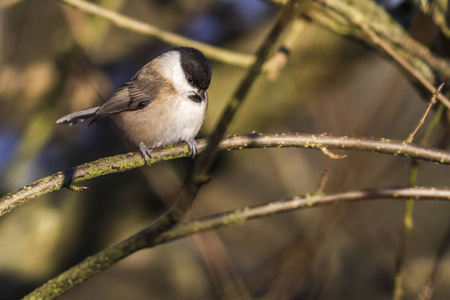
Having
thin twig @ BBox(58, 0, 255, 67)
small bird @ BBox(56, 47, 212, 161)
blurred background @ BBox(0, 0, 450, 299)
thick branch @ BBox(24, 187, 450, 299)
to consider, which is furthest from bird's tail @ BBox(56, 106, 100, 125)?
thick branch @ BBox(24, 187, 450, 299)

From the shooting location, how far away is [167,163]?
427 cm

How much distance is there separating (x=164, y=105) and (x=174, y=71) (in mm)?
316

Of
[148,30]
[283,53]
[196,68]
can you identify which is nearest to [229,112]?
[196,68]

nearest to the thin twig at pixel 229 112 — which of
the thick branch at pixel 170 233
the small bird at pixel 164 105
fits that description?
the thick branch at pixel 170 233

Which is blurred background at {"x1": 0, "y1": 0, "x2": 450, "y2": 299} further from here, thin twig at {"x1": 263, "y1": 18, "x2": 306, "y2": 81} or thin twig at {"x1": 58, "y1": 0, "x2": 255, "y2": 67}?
thin twig at {"x1": 58, "y1": 0, "x2": 255, "y2": 67}

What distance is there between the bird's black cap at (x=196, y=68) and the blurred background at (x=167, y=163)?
87 cm

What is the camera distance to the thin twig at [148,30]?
11.2 feet

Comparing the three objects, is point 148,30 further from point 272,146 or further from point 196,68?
point 272,146

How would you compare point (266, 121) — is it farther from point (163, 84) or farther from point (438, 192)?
point (438, 192)

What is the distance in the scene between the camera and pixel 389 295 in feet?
16.4

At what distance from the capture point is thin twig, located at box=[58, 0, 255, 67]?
3.41 m

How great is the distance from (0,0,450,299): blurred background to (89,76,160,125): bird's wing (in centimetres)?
48

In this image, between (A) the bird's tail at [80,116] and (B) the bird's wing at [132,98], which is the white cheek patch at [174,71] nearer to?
(B) the bird's wing at [132,98]

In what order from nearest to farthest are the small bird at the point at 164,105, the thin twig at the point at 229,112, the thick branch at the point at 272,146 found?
the thin twig at the point at 229,112, the thick branch at the point at 272,146, the small bird at the point at 164,105
